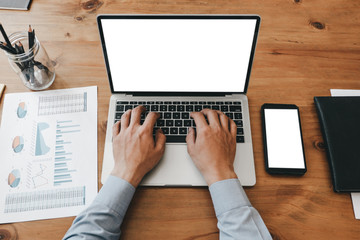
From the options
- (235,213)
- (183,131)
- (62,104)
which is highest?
(62,104)

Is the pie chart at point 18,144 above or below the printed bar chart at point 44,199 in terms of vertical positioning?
above

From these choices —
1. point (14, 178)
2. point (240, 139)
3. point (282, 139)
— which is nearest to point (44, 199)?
point (14, 178)

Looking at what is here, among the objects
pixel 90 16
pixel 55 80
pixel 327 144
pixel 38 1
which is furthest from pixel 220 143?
pixel 38 1

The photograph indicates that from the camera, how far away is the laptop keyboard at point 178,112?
76cm

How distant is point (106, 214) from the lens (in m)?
0.62

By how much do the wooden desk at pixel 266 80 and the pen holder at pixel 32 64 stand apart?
35 mm

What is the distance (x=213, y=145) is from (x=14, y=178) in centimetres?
53

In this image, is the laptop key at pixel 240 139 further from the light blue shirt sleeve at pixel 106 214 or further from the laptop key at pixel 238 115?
the light blue shirt sleeve at pixel 106 214

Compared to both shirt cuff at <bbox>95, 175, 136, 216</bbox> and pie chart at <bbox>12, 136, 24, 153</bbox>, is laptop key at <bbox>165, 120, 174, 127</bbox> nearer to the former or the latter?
shirt cuff at <bbox>95, 175, 136, 216</bbox>

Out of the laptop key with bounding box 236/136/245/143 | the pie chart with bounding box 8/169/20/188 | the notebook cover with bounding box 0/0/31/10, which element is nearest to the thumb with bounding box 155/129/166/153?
the laptop key with bounding box 236/136/245/143

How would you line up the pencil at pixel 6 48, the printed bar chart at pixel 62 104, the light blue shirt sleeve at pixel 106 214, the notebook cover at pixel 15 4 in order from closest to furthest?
1. the light blue shirt sleeve at pixel 106 214
2. the pencil at pixel 6 48
3. the printed bar chart at pixel 62 104
4. the notebook cover at pixel 15 4

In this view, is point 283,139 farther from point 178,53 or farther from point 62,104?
point 62,104

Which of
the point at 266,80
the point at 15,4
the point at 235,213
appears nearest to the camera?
the point at 235,213

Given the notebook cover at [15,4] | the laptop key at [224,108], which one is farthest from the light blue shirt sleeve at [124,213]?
the notebook cover at [15,4]
